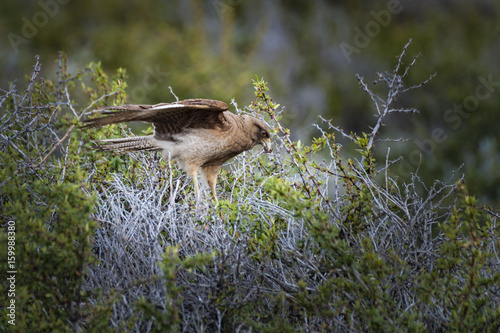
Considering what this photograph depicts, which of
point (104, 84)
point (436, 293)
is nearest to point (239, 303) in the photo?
point (436, 293)

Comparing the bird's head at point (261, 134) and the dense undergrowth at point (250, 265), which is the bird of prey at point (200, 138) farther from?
the dense undergrowth at point (250, 265)

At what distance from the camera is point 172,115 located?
5.03 m

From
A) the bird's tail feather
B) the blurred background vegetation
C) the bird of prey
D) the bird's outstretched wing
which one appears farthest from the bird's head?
the blurred background vegetation

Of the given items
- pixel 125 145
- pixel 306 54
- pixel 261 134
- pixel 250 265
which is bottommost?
pixel 250 265

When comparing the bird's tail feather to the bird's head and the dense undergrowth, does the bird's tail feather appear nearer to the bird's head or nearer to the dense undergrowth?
the dense undergrowth

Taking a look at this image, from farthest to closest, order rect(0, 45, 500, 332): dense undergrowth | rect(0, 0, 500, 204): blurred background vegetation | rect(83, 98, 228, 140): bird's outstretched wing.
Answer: rect(0, 0, 500, 204): blurred background vegetation, rect(83, 98, 228, 140): bird's outstretched wing, rect(0, 45, 500, 332): dense undergrowth

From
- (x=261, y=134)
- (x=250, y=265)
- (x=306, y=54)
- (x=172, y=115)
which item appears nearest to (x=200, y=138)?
(x=172, y=115)

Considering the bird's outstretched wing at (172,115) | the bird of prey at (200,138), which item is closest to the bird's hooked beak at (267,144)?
the bird of prey at (200,138)

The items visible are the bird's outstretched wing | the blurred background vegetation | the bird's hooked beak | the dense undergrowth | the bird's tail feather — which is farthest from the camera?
the blurred background vegetation

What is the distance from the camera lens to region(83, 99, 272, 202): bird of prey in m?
5.00

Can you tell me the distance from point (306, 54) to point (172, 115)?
13001 millimetres

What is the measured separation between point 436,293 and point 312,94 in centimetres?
1326

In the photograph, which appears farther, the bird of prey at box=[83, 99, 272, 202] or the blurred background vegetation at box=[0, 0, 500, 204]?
the blurred background vegetation at box=[0, 0, 500, 204]

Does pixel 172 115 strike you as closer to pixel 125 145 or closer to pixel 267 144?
pixel 125 145
